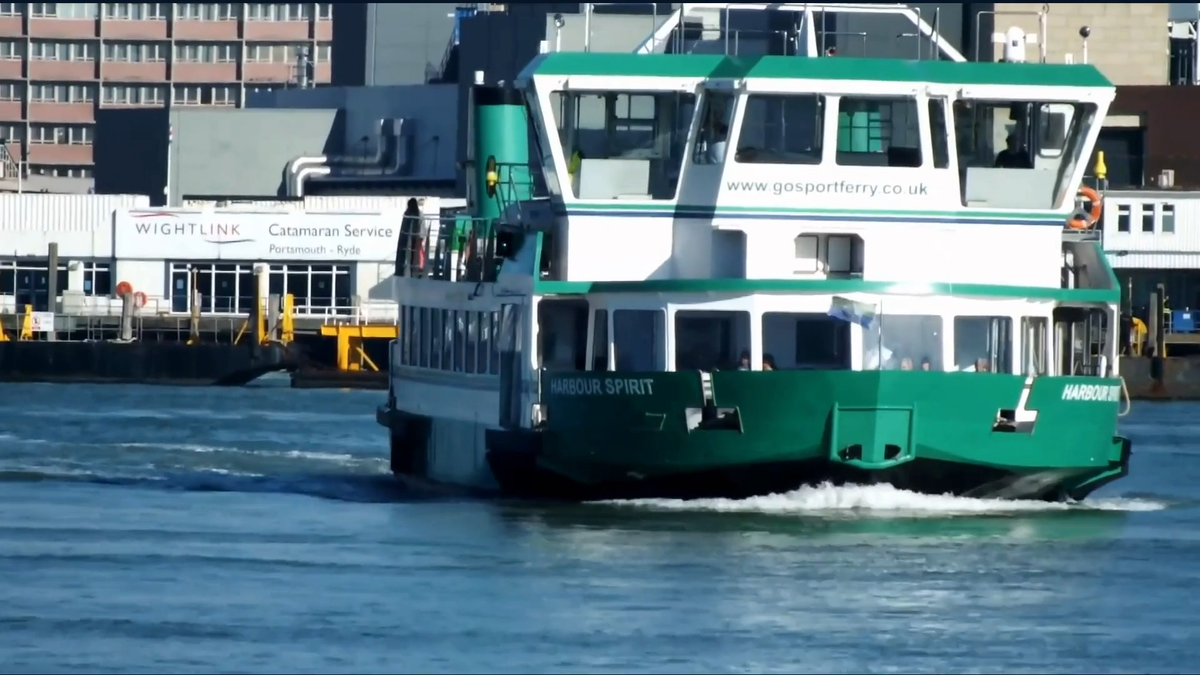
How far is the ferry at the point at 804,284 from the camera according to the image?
2566cm

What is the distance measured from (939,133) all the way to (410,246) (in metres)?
9.87

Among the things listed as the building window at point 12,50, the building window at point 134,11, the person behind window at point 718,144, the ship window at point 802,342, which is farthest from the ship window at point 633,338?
the building window at point 12,50

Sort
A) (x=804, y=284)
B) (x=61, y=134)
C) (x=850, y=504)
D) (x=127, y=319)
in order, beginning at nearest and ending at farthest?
(x=804, y=284)
(x=850, y=504)
(x=127, y=319)
(x=61, y=134)

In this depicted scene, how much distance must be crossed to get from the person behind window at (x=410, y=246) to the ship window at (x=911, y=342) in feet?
31.4

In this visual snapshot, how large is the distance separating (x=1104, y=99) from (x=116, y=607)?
12.9m

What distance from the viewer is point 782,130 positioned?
27.2 meters

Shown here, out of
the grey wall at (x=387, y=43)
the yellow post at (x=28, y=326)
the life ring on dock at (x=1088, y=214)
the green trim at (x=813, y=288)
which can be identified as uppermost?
the grey wall at (x=387, y=43)

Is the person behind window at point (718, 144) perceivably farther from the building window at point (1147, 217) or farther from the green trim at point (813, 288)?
the building window at point (1147, 217)

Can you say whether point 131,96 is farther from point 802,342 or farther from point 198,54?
point 802,342

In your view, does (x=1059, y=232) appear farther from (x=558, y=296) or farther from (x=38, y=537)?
(x=38, y=537)

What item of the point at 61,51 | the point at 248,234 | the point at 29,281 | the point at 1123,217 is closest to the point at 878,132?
the point at 1123,217

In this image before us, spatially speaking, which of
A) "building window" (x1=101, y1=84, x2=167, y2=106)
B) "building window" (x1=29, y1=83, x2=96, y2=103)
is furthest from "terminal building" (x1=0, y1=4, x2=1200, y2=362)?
"building window" (x1=29, y1=83, x2=96, y2=103)

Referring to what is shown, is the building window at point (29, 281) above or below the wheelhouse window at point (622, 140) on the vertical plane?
below

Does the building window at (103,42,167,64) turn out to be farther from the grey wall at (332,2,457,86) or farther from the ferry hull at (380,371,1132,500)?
the ferry hull at (380,371,1132,500)
